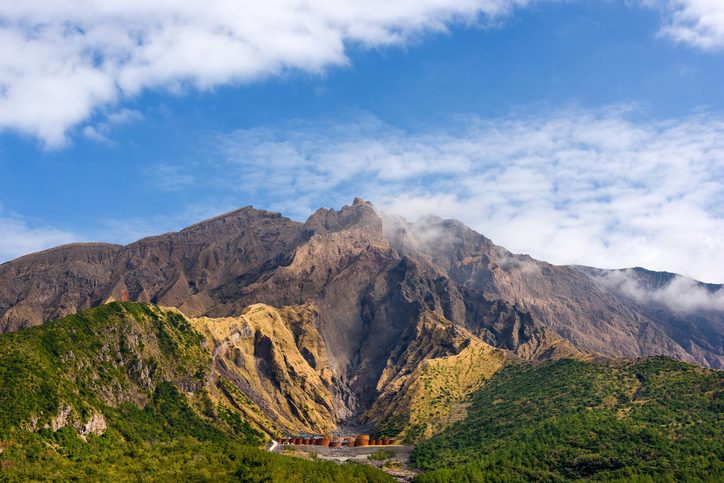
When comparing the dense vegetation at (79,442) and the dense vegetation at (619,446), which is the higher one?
the dense vegetation at (79,442)

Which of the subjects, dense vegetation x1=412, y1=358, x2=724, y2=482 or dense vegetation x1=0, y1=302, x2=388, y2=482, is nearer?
dense vegetation x1=0, y1=302, x2=388, y2=482

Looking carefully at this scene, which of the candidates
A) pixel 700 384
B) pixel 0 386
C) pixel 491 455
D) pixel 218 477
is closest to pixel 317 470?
pixel 218 477

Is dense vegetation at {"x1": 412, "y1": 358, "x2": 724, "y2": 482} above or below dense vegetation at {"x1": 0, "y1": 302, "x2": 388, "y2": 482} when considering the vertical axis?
below

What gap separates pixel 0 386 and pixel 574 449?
12608 cm

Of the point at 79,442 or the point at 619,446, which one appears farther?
the point at 619,446

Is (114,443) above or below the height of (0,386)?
below

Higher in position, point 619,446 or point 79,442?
point 79,442

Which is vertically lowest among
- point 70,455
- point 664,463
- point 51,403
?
point 664,463

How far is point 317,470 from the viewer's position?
15800 centimetres

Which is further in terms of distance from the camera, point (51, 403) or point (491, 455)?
point (491, 455)

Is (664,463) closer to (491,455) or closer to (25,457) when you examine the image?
(491,455)

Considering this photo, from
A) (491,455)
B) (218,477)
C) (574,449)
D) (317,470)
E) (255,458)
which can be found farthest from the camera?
(491,455)

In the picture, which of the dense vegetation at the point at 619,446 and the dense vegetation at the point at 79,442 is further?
the dense vegetation at the point at 619,446

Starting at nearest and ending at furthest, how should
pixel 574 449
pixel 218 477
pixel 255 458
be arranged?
pixel 218 477
pixel 255 458
pixel 574 449
